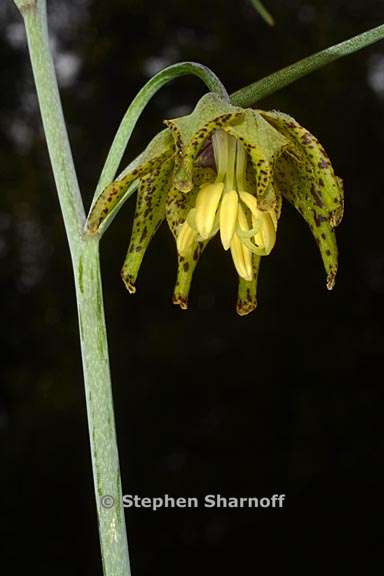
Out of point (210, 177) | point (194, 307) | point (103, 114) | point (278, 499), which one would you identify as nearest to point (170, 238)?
point (194, 307)

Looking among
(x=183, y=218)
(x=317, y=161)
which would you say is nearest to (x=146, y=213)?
(x=183, y=218)

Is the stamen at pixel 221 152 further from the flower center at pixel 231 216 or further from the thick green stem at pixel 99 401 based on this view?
the thick green stem at pixel 99 401

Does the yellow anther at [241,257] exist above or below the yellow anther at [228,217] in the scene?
below

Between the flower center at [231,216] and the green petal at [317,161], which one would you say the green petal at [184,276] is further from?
the green petal at [317,161]

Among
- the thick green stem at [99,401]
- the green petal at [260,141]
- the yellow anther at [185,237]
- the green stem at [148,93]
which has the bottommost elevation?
the thick green stem at [99,401]

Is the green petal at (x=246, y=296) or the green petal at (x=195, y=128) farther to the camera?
the green petal at (x=246, y=296)

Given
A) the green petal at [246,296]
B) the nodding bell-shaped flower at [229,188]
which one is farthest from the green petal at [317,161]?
the green petal at [246,296]

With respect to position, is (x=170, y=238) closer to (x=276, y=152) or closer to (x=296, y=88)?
(x=296, y=88)
